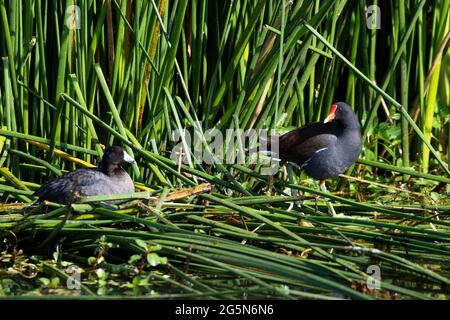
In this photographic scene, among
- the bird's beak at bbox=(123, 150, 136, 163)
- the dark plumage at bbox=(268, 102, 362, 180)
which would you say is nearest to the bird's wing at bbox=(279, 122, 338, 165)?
the dark plumage at bbox=(268, 102, 362, 180)

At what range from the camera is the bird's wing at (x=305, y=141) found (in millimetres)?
5047

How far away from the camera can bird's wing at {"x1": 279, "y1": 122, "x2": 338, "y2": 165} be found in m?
5.05

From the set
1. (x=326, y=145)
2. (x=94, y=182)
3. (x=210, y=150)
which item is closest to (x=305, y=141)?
(x=326, y=145)

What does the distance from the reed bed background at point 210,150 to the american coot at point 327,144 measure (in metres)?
0.10

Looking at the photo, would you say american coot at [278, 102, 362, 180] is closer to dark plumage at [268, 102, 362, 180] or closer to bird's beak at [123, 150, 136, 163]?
dark plumage at [268, 102, 362, 180]

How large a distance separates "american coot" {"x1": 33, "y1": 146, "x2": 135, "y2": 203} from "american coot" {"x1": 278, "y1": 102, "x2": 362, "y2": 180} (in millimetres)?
975

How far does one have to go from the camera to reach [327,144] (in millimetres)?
5074

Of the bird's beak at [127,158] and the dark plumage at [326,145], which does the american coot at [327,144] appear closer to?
the dark plumage at [326,145]

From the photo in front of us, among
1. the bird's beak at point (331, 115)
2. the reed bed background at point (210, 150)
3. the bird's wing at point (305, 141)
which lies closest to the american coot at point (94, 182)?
the reed bed background at point (210, 150)

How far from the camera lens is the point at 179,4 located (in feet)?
15.5

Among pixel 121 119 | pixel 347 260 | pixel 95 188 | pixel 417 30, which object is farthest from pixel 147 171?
pixel 417 30

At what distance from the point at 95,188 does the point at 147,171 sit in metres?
0.65

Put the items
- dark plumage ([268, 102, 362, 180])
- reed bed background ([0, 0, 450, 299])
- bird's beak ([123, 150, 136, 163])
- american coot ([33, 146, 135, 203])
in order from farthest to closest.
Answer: dark plumage ([268, 102, 362, 180]) → bird's beak ([123, 150, 136, 163]) → american coot ([33, 146, 135, 203]) → reed bed background ([0, 0, 450, 299])

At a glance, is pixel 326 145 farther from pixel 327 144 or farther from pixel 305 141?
pixel 305 141
